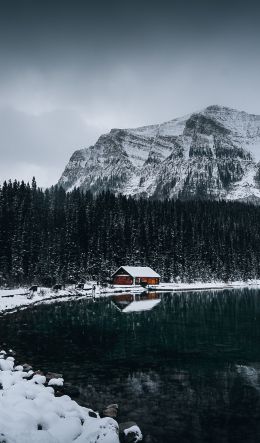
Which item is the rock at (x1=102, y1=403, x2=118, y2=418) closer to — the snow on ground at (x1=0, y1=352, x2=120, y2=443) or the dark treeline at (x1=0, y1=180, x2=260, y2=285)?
the snow on ground at (x1=0, y1=352, x2=120, y2=443)

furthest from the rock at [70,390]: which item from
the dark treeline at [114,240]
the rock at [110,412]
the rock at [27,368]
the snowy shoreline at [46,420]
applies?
the dark treeline at [114,240]

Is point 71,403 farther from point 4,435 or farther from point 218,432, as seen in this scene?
point 218,432

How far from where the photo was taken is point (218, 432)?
611 inches

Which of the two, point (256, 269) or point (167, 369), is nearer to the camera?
point (167, 369)

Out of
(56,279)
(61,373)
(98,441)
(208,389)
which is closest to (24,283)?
(56,279)

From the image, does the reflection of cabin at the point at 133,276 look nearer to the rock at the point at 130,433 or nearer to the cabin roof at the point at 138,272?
the cabin roof at the point at 138,272

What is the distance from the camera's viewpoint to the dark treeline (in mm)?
97000

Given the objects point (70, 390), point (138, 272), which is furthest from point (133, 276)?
point (70, 390)

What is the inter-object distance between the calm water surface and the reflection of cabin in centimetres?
5311

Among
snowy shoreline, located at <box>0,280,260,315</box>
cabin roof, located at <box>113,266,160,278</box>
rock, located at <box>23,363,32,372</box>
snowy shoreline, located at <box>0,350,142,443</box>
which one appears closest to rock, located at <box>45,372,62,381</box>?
rock, located at <box>23,363,32,372</box>

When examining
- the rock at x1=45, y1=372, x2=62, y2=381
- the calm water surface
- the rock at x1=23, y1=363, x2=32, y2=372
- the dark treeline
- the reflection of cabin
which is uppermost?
the dark treeline

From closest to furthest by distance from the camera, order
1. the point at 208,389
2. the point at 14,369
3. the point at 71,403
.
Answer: the point at 71,403
the point at 208,389
the point at 14,369

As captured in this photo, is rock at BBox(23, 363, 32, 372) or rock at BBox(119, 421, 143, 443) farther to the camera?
rock at BBox(23, 363, 32, 372)

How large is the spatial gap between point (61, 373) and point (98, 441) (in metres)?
10.3
